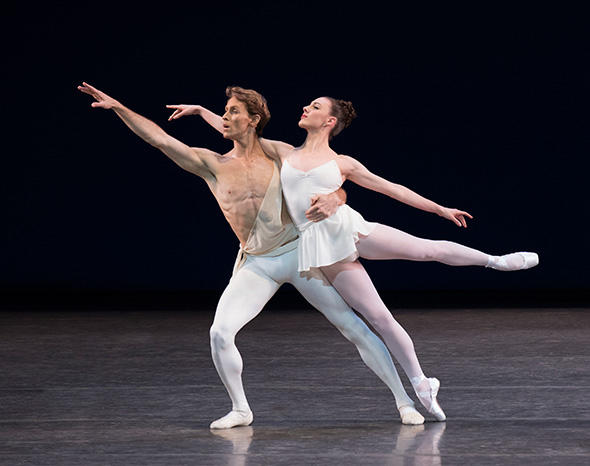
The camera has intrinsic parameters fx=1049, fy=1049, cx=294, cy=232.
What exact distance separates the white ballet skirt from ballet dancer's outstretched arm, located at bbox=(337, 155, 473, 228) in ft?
0.13

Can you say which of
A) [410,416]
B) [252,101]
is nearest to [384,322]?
[410,416]

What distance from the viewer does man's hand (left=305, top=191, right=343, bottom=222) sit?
3555 mm

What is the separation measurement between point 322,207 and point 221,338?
559mm

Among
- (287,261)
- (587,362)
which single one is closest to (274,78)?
(587,362)

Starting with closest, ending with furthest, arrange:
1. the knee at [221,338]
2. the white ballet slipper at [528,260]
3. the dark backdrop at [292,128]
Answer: the knee at [221,338] < the white ballet slipper at [528,260] < the dark backdrop at [292,128]

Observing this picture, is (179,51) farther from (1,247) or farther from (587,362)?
(587,362)

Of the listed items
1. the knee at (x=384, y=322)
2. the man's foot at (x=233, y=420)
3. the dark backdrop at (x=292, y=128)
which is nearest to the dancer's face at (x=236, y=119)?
the knee at (x=384, y=322)

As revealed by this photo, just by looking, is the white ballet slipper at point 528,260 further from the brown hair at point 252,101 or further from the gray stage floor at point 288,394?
the brown hair at point 252,101

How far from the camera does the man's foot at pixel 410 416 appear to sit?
3631 mm

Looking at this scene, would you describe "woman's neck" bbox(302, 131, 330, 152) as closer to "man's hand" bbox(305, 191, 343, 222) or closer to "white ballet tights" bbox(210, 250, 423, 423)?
"man's hand" bbox(305, 191, 343, 222)

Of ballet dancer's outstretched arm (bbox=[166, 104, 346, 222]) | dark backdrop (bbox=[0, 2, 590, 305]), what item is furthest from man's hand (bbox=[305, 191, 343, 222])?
dark backdrop (bbox=[0, 2, 590, 305])

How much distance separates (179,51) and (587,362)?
4.20m

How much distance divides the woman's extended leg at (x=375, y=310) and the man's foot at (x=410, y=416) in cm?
5

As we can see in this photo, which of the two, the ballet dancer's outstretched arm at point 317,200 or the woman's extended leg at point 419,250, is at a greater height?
the ballet dancer's outstretched arm at point 317,200
